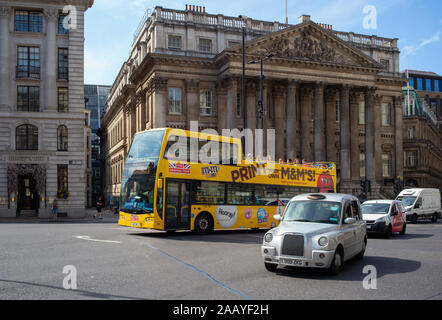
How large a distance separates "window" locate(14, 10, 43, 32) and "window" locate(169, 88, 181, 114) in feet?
45.1

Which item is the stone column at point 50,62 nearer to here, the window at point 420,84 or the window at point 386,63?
the window at point 386,63

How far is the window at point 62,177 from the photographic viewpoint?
40250mm

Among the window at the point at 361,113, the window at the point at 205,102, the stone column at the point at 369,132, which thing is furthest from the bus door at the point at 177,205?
the window at the point at 361,113

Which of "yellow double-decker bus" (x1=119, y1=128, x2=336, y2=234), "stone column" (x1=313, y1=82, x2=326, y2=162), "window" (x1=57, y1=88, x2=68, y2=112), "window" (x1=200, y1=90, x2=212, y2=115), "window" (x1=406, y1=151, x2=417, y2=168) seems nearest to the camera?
"yellow double-decker bus" (x1=119, y1=128, x2=336, y2=234)

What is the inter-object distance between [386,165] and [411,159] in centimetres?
1924

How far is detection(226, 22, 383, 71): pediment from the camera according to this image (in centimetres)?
4847

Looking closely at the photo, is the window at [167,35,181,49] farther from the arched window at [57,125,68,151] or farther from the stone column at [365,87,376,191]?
the stone column at [365,87,376,191]

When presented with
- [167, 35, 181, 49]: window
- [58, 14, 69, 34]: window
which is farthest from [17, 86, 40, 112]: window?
[167, 35, 181, 49]: window

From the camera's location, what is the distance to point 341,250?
454 inches

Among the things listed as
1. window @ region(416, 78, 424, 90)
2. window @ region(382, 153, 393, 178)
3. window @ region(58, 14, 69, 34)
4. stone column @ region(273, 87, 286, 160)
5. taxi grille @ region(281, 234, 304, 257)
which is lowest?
taxi grille @ region(281, 234, 304, 257)

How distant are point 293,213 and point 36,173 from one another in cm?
3108

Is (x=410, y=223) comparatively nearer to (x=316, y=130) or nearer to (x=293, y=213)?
(x=316, y=130)

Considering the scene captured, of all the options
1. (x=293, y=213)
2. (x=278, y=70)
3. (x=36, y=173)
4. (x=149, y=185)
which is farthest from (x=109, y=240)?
(x=278, y=70)

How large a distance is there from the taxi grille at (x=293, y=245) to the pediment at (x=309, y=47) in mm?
38067
